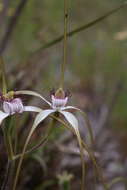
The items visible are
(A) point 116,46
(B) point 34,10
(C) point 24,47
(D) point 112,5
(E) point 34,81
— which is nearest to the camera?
(E) point 34,81

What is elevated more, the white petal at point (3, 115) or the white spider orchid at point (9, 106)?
the white spider orchid at point (9, 106)

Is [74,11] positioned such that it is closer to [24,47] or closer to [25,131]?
[24,47]

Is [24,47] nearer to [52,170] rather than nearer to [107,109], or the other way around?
[107,109]

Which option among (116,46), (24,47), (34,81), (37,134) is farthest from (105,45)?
(37,134)

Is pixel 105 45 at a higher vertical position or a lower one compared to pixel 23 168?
higher

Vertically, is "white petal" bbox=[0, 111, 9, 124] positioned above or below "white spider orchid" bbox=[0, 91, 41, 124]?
below

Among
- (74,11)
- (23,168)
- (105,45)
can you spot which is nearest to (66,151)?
(23,168)

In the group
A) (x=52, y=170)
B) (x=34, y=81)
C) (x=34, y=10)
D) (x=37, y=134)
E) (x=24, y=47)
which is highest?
(x=34, y=10)

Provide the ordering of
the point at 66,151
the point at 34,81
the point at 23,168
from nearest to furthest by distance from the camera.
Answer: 1. the point at 23,168
2. the point at 66,151
3. the point at 34,81

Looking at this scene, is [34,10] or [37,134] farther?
[34,10]
